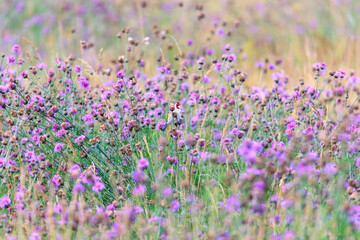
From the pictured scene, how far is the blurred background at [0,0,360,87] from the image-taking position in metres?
6.02

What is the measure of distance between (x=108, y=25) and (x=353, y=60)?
3.62 m

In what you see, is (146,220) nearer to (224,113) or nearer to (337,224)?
(337,224)

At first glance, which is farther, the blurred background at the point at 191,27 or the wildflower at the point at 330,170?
the blurred background at the point at 191,27

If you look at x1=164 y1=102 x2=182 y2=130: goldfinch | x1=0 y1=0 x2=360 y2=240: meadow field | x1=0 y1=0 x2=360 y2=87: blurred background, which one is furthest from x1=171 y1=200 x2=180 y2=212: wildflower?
x1=0 y1=0 x2=360 y2=87: blurred background

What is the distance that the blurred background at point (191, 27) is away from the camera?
6.02m

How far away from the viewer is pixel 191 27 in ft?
24.1

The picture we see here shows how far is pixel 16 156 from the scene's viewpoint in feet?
8.92

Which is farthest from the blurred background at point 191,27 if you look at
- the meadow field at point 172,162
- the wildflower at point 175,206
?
the wildflower at point 175,206

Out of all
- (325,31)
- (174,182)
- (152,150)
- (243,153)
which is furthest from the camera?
(325,31)

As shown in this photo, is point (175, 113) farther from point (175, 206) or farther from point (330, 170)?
point (330, 170)

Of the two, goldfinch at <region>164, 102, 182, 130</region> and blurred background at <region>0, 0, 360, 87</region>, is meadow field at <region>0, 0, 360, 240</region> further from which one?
blurred background at <region>0, 0, 360, 87</region>

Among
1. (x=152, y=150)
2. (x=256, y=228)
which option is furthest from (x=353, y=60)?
(x=256, y=228)

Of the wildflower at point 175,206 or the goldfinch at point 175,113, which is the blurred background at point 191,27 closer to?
the goldfinch at point 175,113

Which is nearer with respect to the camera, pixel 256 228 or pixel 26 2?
pixel 256 228
